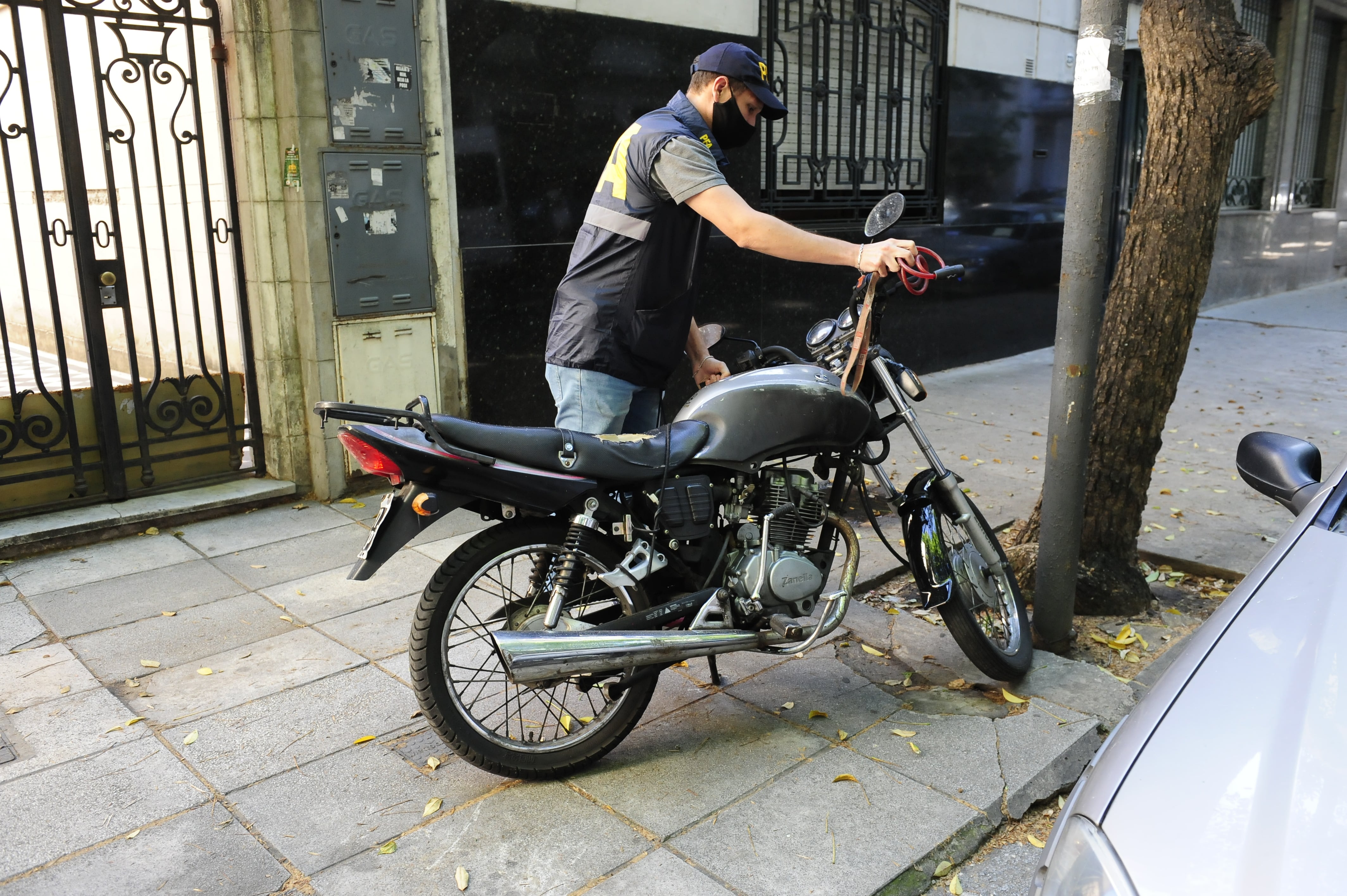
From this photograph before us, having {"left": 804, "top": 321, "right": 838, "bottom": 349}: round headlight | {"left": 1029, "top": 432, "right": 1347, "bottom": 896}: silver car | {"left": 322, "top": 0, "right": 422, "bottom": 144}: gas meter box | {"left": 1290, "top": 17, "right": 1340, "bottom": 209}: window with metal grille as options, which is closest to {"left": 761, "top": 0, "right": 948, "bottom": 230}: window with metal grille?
{"left": 322, "top": 0, "right": 422, "bottom": 144}: gas meter box

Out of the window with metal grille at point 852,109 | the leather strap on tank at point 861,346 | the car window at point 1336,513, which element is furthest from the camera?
the window with metal grille at point 852,109

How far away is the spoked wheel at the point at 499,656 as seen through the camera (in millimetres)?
2807

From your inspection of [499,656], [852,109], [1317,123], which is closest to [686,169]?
[499,656]

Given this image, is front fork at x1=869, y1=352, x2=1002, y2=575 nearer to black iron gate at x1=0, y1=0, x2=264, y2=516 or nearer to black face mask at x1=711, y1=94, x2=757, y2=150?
black face mask at x1=711, y1=94, x2=757, y2=150

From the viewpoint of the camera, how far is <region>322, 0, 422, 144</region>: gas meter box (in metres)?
5.25

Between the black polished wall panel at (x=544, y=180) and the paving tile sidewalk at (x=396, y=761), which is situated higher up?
the black polished wall panel at (x=544, y=180)

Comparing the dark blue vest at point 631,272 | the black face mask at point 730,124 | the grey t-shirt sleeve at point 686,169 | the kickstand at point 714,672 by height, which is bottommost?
the kickstand at point 714,672

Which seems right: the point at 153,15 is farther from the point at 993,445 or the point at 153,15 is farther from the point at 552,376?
the point at 993,445

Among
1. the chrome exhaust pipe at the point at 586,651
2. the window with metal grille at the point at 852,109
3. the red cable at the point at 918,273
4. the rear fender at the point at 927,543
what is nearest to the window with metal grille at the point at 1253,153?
the window with metal grille at the point at 852,109

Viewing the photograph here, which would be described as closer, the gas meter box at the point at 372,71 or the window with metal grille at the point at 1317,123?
the gas meter box at the point at 372,71

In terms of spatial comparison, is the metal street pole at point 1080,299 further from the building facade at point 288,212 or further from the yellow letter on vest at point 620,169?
the building facade at point 288,212

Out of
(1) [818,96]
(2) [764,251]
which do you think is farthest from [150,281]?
(1) [818,96]

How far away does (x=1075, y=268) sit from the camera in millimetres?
3623

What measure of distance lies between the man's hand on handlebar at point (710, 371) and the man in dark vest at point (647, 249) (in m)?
0.01
